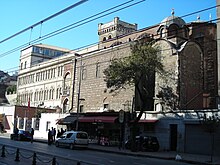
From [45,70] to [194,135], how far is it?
58883 millimetres

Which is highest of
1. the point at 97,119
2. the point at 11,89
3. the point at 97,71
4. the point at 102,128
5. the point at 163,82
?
the point at 97,71

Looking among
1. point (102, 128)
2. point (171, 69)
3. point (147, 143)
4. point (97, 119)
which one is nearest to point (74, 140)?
point (147, 143)

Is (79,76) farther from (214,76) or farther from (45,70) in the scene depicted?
(45,70)

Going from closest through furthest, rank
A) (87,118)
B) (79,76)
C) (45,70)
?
(87,118)
(79,76)
(45,70)

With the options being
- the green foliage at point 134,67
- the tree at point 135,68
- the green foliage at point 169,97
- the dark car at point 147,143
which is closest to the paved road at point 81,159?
the dark car at point 147,143

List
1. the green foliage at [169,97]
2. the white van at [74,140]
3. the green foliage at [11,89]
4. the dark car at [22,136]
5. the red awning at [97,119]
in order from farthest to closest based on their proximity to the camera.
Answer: the green foliage at [11,89] < the dark car at [22,136] < the red awning at [97,119] < the green foliage at [169,97] < the white van at [74,140]

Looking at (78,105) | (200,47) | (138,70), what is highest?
(200,47)

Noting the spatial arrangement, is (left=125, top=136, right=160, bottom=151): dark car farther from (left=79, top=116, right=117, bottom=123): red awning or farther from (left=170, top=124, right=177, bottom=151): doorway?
(left=79, top=116, right=117, bottom=123): red awning

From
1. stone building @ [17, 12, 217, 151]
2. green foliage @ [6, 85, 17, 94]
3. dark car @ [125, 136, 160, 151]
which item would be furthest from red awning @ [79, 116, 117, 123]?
green foliage @ [6, 85, 17, 94]

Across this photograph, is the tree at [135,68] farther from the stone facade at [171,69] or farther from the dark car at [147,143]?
the dark car at [147,143]

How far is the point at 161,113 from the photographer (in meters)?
35.0

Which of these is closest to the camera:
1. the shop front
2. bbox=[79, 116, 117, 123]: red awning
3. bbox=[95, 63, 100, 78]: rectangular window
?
bbox=[79, 116, 117, 123]: red awning

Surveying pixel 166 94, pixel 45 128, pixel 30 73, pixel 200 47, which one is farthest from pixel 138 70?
pixel 30 73

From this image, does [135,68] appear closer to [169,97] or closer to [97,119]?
[169,97]
